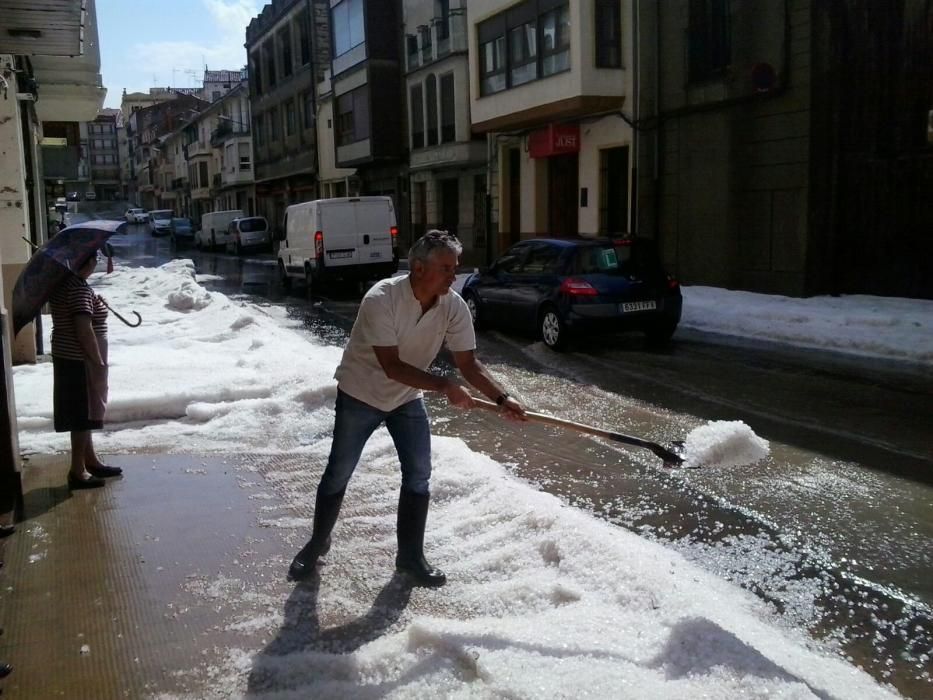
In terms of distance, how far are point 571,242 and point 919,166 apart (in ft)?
23.3

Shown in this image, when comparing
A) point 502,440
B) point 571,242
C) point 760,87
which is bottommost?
point 502,440

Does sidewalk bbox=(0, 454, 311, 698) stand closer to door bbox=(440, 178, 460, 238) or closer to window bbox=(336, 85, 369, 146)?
door bbox=(440, 178, 460, 238)

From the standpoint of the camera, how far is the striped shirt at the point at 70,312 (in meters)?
5.44

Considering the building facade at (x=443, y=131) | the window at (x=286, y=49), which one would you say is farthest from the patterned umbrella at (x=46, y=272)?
the window at (x=286, y=49)

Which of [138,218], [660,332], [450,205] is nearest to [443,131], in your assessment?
[450,205]

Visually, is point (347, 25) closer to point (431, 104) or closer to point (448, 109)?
point (431, 104)

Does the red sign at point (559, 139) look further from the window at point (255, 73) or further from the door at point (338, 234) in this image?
the window at point (255, 73)

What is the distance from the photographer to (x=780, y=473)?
20.0 feet

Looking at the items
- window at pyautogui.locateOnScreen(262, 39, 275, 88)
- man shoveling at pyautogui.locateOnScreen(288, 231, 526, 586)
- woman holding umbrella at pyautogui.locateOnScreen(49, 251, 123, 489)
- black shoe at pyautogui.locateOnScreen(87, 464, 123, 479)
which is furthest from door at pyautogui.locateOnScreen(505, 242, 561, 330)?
window at pyautogui.locateOnScreen(262, 39, 275, 88)

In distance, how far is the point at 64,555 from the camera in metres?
4.65

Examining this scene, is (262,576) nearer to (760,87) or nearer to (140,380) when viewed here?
(140,380)

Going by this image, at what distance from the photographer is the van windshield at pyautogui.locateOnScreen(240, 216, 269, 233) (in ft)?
143

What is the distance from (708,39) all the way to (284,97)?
33.0m

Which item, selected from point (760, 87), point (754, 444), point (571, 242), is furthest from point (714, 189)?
point (754, 444)
